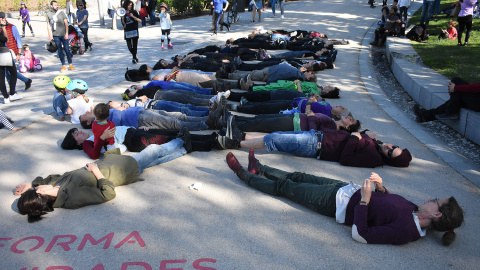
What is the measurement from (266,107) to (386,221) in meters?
3.45

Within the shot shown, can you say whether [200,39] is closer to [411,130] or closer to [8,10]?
[411,130]

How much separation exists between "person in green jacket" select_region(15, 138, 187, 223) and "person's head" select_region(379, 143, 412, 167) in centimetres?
305

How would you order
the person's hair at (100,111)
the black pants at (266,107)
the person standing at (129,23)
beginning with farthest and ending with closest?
the person standing at (129,23), the black pants at (266,107), the person's hair at (100,111)

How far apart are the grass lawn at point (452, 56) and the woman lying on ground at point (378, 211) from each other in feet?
16.2

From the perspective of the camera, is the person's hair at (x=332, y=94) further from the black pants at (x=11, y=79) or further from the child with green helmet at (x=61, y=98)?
the black pants at (x=11, y=79)

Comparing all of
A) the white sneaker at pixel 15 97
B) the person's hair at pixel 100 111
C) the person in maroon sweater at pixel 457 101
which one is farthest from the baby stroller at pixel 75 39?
the person in maroon sweater at pixel 457 101

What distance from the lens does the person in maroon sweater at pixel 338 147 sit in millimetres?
4746

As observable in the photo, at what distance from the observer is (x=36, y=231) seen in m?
3.65

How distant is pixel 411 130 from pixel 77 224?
5.07 m

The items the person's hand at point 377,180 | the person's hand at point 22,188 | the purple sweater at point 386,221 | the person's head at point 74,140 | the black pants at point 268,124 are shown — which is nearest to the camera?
the purple sweater at point 386,221

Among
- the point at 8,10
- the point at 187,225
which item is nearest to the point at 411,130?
the point at 187,225

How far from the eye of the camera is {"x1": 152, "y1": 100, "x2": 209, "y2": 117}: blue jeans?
20.5 feet

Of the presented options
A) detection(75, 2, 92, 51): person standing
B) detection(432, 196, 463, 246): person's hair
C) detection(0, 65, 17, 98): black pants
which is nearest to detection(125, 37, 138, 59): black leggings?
detection(75, 2, 92, 51): person standing

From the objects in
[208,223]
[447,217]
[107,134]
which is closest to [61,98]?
[107,134]
